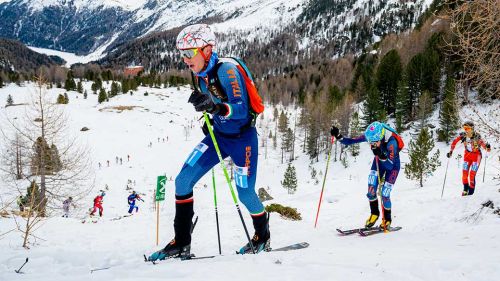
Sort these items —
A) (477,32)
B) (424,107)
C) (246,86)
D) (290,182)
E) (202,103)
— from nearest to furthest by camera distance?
(202,103) < (246,86) < (477,32) < (290,182) < (424,107)

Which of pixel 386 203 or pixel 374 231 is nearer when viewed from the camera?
pixel 374 231

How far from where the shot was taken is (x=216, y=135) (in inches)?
209

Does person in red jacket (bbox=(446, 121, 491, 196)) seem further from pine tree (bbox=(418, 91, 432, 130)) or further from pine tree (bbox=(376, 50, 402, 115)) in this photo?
pine tree (bbox=(376, 50, 402, 115))

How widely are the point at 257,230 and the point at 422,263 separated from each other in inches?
94.3

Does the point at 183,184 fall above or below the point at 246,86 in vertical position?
below

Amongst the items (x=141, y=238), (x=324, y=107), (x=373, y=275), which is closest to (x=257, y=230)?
(x=373, y=275)

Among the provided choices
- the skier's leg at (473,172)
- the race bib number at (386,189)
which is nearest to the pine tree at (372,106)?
Answer: the skier's leg at (473,172)

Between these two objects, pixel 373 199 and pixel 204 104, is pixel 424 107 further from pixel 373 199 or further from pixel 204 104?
pixel 204 104

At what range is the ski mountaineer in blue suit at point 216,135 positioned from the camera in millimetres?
4762

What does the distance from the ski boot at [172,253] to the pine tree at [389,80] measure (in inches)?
2701

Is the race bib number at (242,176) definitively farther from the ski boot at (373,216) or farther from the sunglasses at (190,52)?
the ski boot at (373,216)

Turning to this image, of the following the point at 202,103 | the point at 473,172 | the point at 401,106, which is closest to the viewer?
the point at 202,103

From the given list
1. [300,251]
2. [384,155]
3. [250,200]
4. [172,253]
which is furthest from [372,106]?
[172,253]

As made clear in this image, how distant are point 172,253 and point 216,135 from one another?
6.15 feet
